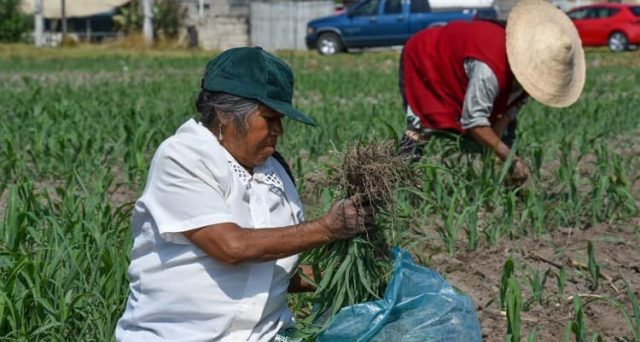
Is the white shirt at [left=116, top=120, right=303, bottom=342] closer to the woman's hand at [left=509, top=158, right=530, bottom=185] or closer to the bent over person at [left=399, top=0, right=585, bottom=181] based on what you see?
the bent over person at [left=399, top=0, right=585, bottom=181]

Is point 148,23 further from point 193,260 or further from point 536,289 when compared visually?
point 193,260

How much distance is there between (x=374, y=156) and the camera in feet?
9.66

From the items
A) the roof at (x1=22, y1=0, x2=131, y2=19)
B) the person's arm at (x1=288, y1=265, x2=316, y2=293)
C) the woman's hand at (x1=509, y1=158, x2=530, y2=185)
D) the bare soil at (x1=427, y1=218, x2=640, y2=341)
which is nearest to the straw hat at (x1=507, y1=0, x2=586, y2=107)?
the woman's hand at (x1=509, y1=158, x2=530, y2=185)

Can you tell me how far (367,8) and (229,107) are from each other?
76.0ft

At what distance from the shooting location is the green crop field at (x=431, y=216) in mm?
3748

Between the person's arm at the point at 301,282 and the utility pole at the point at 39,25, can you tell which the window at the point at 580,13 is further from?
the person's arm at the point at 301,282

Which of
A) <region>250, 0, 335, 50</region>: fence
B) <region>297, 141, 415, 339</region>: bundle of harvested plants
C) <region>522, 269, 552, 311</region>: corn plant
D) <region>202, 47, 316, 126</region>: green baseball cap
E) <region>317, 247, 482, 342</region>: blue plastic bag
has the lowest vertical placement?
<region>250, 0, 335, 50</region>: fence

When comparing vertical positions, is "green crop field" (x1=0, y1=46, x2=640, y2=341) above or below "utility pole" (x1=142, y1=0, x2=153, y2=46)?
above

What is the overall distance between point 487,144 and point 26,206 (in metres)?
1.99

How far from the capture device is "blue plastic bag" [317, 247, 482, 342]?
9.69 feet

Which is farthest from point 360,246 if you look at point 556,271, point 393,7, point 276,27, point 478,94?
point 276,27

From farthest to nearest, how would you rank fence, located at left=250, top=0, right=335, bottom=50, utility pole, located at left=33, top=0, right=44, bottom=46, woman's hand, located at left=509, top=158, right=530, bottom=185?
1. fence, located at left=250, top=0, right=335, bottom=50
2. utility pole, located at left=33, top=0, right=44, bottom=46
3. woman's hand, located at left=509, top=158, right=530, bottom=185

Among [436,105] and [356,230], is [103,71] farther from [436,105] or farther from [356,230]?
[356,230]

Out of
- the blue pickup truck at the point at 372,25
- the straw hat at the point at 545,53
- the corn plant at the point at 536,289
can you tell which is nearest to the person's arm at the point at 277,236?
the corn plant at the point at 536,289
